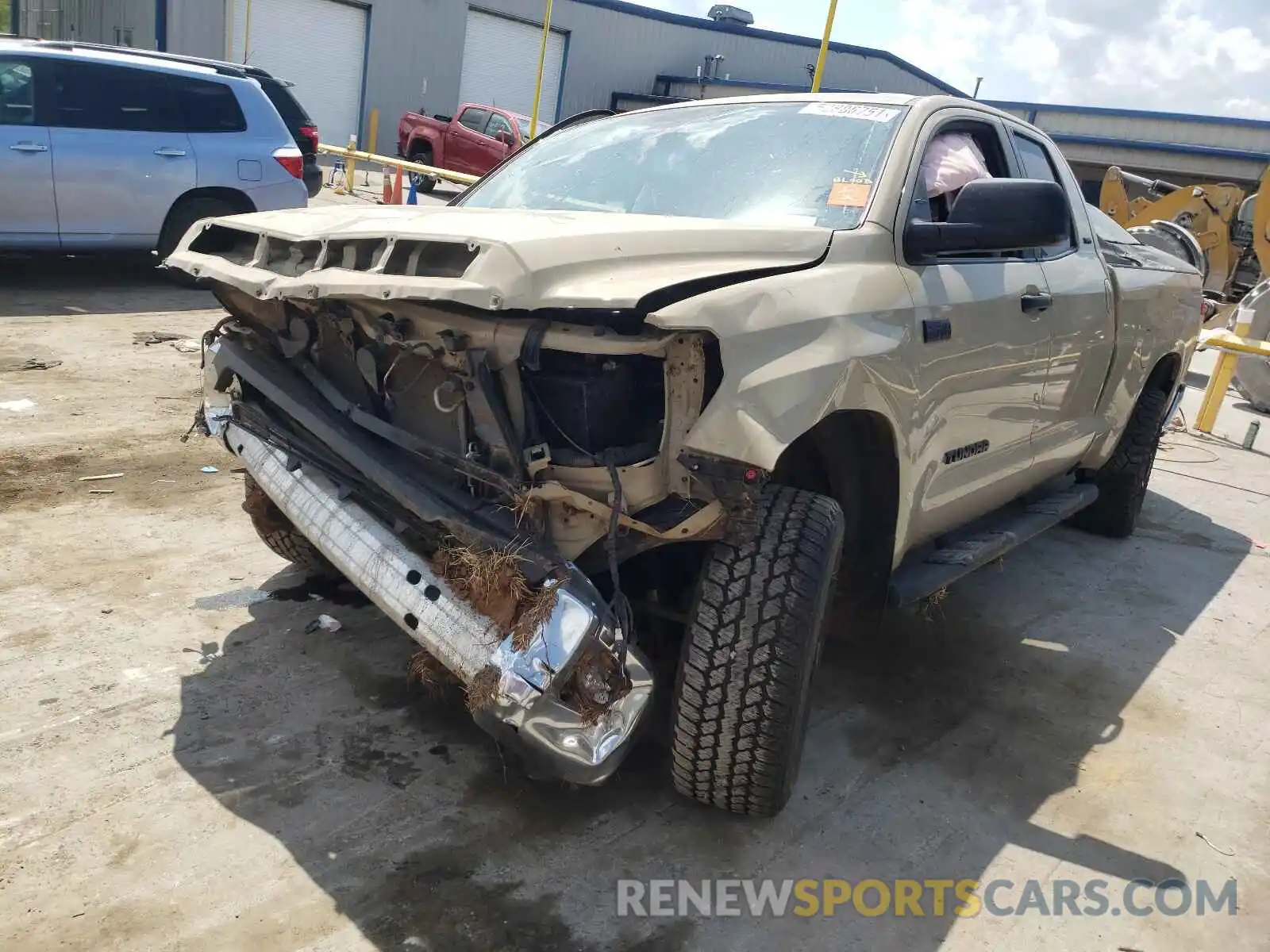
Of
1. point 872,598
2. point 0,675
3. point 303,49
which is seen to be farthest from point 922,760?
point 303,49

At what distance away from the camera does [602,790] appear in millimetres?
2973

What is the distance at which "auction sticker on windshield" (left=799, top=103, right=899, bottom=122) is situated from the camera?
346cm

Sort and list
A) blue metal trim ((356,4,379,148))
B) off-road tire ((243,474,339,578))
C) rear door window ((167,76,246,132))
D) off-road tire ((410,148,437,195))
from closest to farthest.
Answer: off-road tire ((243,474,339,578))
rear door window ((167,76,246,132))
off-road tire ((410,148,437,195))
blue metal trim ((356,4,379,148))

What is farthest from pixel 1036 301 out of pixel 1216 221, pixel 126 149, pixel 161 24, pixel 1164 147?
pixel 1164 147

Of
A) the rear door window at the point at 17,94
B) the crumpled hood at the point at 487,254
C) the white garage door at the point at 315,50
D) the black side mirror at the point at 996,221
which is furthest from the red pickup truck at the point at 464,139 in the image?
the black side mirror at the point at 996,221

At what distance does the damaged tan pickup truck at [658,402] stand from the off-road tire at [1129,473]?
6.57 ft

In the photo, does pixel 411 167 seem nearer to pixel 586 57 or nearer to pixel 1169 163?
pixel 586 57

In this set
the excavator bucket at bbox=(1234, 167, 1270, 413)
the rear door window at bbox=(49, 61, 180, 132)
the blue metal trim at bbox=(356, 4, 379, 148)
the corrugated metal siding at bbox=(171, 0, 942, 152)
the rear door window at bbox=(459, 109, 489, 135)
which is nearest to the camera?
the rear door window at bbox=(49, 61, 180, 132)

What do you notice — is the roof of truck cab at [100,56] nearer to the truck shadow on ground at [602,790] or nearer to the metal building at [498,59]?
the truck shadow on ground at [602,790]

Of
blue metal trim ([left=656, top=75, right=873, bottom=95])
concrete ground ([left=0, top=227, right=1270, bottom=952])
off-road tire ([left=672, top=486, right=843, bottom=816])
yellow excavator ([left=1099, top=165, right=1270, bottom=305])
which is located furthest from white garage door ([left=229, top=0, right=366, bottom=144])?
off-road tire ([left=672, top=486, right=843, bottom=816])

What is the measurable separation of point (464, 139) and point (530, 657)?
62.4ft

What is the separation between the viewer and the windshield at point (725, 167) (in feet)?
10.5

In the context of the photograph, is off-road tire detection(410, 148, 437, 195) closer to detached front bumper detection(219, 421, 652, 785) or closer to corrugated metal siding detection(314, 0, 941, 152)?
corrugated metal siding detection(314, 0, 941, 152)

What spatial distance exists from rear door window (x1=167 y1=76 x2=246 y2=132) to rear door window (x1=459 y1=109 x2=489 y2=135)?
1113 centimetres
